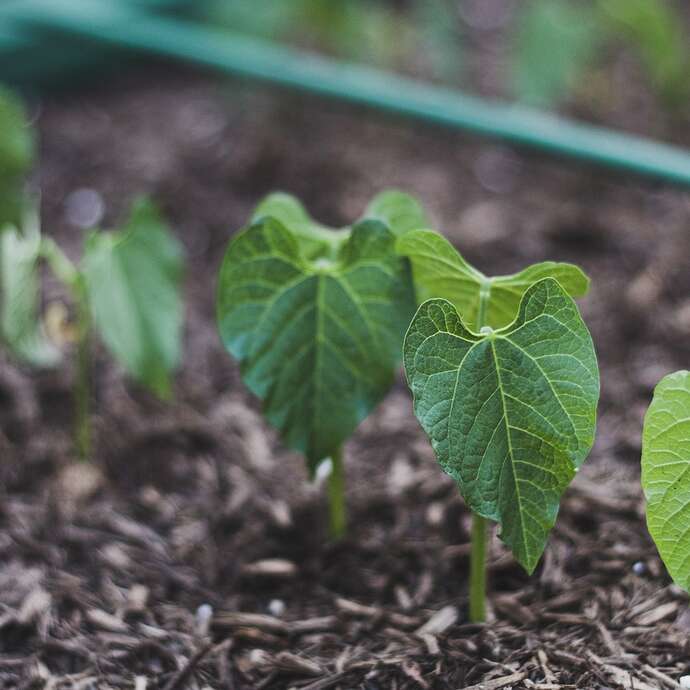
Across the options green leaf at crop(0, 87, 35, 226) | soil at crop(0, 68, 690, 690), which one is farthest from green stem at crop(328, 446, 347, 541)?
green leaf at crop(0, 87, 35, 226)

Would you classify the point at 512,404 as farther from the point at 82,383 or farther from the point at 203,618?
the point at 82,383

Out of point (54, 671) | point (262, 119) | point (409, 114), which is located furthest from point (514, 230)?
point (54, 671)

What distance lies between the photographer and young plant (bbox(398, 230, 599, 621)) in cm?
99

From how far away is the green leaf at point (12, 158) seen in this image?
1.61 meters

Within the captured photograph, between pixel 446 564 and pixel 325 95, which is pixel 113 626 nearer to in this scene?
pixel 446 564

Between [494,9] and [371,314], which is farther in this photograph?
[494,9]

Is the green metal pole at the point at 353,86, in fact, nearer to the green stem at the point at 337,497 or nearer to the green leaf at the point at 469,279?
the green leaf at the point at 469,279

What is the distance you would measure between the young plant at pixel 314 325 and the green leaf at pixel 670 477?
12.8 inches

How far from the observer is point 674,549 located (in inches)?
39.9

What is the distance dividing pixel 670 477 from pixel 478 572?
0.28 m

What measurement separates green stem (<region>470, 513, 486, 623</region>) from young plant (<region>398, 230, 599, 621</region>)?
5.8 inches

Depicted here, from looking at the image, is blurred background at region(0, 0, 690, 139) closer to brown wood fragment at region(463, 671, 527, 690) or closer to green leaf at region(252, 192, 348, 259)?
green leaf at region(252, 192, 348, 259)

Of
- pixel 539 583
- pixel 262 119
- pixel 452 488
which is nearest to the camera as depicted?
pixel 539 583

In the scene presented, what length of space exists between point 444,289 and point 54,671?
72 centimetres
